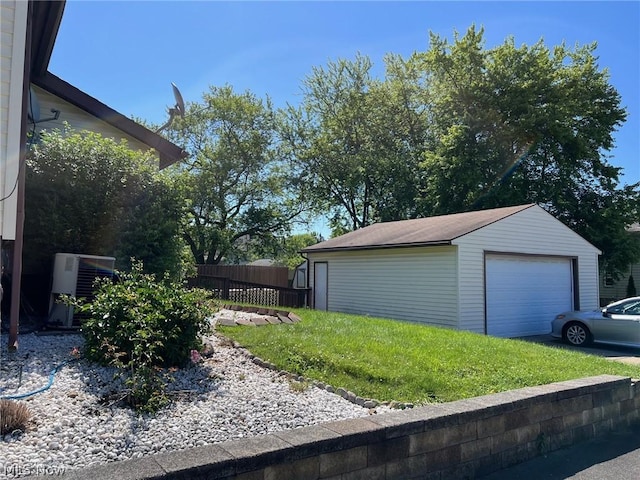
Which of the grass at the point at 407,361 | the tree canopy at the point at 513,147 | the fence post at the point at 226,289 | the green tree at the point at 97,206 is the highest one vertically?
the tree canopy at the point at 513,147

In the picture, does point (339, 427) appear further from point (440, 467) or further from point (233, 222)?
point (233, 222)

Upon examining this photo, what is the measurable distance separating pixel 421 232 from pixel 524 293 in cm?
335

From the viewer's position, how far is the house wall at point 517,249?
11680 millimetres

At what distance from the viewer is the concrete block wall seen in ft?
8.64

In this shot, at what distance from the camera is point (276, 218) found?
28797 millimetres

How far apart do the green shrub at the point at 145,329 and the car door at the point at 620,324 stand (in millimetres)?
9567

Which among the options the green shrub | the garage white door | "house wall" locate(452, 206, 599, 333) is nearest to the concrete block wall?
the green shrub

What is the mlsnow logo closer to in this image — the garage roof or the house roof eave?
the house roof eave

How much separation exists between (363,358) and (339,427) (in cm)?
228

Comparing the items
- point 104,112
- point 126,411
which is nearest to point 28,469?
point 126,411

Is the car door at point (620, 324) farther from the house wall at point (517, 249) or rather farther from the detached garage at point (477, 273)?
the house wall at point (517, 249)

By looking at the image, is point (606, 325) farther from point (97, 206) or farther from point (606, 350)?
point (97, 206)

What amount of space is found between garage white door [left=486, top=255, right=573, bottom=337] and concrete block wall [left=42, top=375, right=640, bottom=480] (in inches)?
285

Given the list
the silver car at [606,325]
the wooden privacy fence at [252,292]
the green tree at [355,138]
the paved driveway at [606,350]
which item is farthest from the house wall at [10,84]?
the green tree at [355,138]
